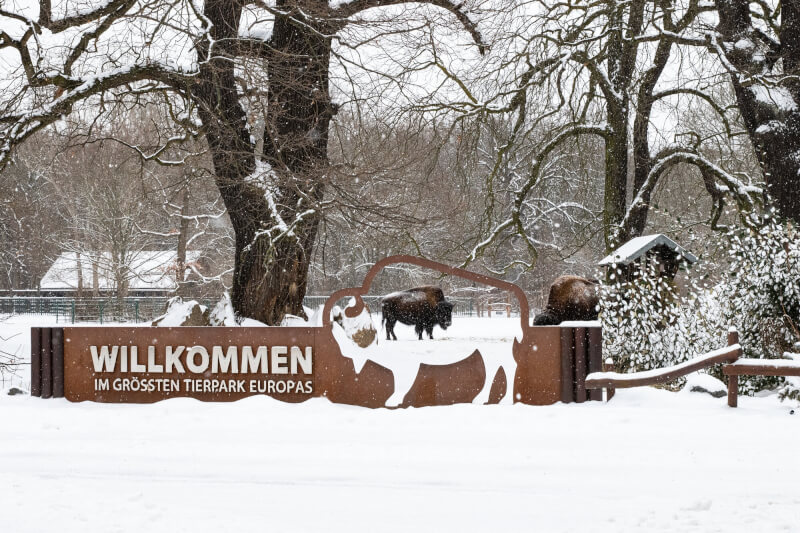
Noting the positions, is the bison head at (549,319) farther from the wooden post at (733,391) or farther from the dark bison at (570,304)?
the wooden post at (733,391)

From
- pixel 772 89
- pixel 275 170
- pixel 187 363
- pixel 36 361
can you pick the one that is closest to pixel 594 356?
pixel 187 363

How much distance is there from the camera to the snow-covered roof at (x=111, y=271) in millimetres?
35406

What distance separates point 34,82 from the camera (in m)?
11.1

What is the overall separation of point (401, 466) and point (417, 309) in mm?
17385

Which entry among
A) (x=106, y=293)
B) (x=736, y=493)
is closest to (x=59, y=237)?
(x=106, y=293)

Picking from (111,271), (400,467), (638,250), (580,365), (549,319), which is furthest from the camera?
(111,271)

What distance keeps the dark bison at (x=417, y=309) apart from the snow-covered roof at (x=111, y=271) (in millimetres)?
12817

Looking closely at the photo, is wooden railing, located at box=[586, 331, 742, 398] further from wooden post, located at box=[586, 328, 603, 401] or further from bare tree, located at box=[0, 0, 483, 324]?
bare tree, located at box=[0, 0, 483, 324]

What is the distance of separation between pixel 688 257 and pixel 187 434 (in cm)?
913

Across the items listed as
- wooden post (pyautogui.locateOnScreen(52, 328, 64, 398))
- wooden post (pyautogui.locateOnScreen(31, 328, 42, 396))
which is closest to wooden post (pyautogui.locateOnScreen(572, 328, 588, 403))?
wooden post (pyautogui.locateOnScreen(52, 328, 64, 398))

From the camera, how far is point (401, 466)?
6.52 meters

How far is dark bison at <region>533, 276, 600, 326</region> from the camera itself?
17.9 m

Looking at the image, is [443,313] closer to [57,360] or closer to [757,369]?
[57,360]

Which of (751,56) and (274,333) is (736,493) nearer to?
(274,333)
